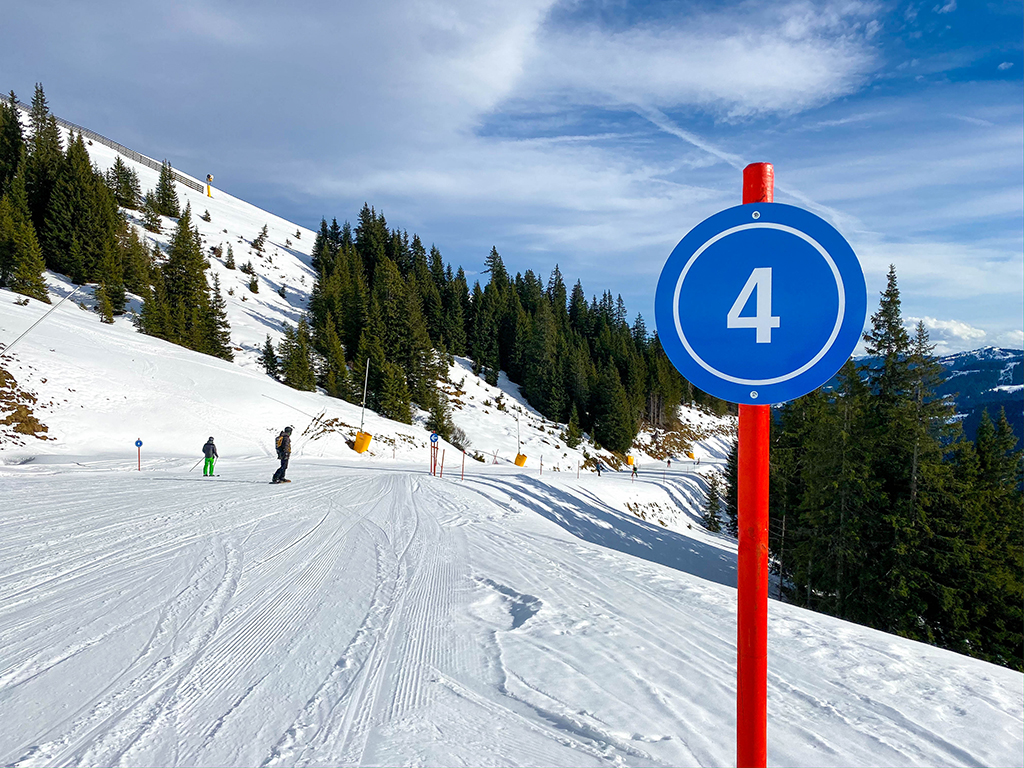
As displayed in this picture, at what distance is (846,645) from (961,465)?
21.4m

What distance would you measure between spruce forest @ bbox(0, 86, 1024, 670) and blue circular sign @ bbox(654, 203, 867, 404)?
63.6 ft

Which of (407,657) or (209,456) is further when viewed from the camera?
(209,456)

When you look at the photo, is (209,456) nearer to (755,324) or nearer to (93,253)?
(755,324)

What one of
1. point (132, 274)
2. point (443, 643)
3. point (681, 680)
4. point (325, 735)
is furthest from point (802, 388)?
point (132, 274)

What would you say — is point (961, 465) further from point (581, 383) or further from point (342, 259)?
point (342, 259)

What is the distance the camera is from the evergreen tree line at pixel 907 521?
16.4 meters

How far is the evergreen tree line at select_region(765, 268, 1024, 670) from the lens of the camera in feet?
53.9

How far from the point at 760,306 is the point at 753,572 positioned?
0.86 m

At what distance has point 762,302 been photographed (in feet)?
5.40

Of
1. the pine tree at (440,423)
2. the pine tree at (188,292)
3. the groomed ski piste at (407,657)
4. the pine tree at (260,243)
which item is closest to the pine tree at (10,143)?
the pine tree at (188,292)

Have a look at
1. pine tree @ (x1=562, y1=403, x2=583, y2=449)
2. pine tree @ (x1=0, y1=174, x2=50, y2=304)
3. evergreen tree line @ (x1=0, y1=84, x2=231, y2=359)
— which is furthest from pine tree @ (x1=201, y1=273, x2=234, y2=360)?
Answer: pine tree @ (x1=562, y1=403, x2=583, y2=449)

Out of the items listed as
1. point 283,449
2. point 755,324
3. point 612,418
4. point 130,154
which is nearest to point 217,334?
point 283,449

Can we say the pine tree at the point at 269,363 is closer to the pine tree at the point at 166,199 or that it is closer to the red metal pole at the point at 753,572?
the pine tree at the point at 166,199

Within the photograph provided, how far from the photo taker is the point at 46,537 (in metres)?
7.41
